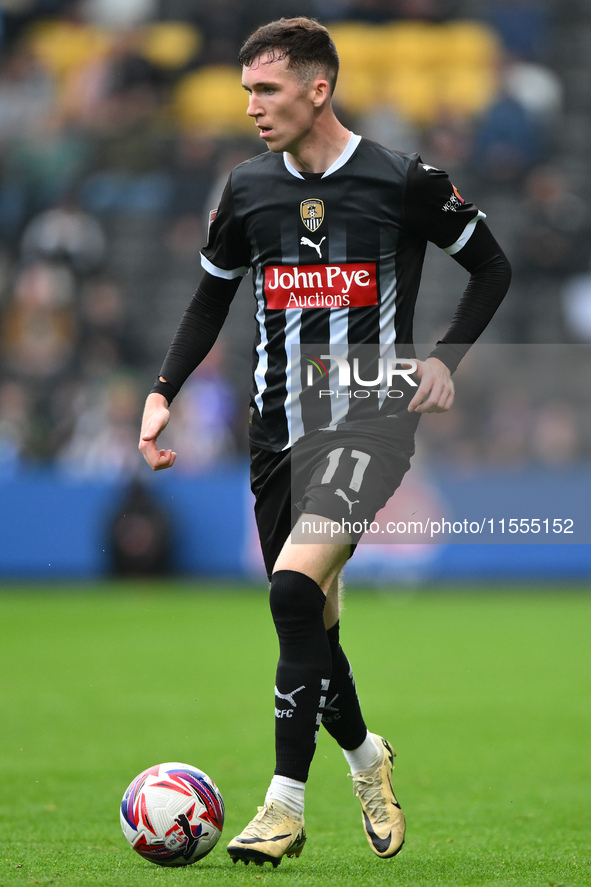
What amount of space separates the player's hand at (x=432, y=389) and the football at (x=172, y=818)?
1266 millimetres

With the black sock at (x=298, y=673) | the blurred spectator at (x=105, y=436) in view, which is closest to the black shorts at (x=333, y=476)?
the black sock at (x=298, y=673)

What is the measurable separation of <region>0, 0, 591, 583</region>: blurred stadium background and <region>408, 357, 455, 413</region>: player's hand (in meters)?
8.68

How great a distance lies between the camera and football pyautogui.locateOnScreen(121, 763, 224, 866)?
3.48m

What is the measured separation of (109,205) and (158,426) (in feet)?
43.4

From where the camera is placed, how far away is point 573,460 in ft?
42.3

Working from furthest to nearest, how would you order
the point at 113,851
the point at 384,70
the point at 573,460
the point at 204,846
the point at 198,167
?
the point at 384,70 → the point at 198,167 → the point at 573,460 → the point at 113,851 → the point at 204,846

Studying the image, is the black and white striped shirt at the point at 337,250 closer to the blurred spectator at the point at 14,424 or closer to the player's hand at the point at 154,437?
the player's hand at the point at 154,437

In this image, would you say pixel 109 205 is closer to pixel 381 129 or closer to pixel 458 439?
pixel 381 129

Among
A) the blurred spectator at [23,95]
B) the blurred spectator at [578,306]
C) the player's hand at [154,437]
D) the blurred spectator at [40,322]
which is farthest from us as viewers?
the blurred spectator at [23,95]

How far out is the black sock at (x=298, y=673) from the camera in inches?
133

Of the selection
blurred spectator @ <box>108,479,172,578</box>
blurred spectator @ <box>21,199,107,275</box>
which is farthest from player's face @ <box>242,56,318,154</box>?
blurred spectator @ <box>21,199,107,275</box>

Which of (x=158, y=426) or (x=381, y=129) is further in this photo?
(x=381, y=129)

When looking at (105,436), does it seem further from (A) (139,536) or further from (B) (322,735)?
(B) (322,735)

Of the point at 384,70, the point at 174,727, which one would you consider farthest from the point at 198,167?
the point at 174,727
